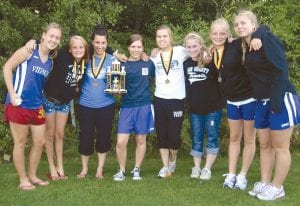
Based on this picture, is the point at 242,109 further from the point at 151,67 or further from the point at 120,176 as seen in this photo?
the point at 120,176

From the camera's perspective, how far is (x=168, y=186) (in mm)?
6742

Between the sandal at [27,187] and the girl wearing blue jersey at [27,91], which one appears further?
the sandal at [27,187]

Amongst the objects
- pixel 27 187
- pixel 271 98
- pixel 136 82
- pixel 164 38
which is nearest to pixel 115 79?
pixel 136 82

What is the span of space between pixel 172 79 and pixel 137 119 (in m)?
0.75

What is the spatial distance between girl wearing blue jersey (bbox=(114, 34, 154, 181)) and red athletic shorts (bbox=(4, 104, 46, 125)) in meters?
1.27

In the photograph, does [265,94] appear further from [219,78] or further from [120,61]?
[120,61]

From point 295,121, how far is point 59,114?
3.12 metres

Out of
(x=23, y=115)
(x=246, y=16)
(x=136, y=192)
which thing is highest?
(x=246, y=16)

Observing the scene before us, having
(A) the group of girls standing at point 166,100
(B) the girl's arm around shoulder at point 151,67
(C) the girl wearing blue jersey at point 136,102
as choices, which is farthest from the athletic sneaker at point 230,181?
(B) the girl's arm around shoulder at point 151,67

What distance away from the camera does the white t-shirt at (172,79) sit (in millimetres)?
7102

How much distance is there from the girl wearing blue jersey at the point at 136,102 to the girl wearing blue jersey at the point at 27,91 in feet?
3.65

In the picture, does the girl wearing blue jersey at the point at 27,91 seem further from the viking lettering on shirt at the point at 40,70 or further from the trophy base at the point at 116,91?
the trophy base at the point at 116,91

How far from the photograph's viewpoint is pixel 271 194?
610 cm

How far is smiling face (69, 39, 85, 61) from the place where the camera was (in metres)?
6.94
